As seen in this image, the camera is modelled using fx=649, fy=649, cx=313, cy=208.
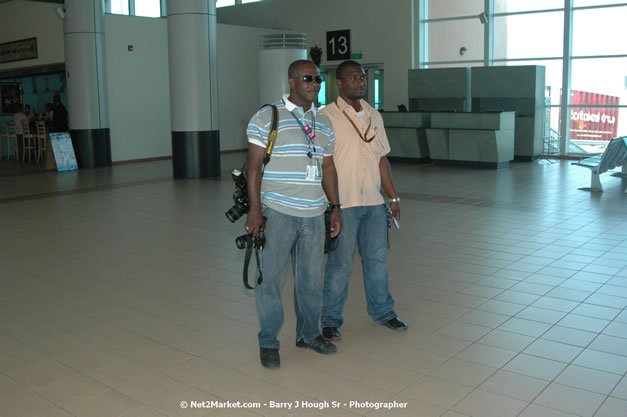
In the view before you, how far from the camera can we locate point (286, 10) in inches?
787

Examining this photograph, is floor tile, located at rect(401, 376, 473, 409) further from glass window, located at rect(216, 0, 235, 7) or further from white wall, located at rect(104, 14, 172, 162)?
glass window, located at rect(216, 0, 235, 7)

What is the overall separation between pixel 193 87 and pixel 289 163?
376 inches

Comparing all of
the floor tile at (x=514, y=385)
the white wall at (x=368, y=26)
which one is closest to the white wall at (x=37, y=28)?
the white wall at (x=368, y=26)

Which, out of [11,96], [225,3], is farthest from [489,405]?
[11,96]

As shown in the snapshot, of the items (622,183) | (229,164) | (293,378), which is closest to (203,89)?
(229,164)

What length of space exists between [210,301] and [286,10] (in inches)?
653

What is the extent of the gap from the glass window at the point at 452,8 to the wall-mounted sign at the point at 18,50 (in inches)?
418

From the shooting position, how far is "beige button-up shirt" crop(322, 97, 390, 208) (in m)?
3.84

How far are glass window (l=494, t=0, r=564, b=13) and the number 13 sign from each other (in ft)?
13.4

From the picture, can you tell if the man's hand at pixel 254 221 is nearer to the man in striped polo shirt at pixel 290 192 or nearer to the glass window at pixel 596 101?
the man in striped polo shirt at pixel 290 192

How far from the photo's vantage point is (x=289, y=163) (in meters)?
3.39

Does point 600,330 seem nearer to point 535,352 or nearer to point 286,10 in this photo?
point 535,352

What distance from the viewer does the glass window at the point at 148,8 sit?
74.6 ft

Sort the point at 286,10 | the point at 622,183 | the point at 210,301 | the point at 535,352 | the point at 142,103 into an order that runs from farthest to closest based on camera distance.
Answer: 1. the point at 286,10
2. the point at 142,103
3. the point at 622,183
4. the point at 210,301
5. the point at 535,352
